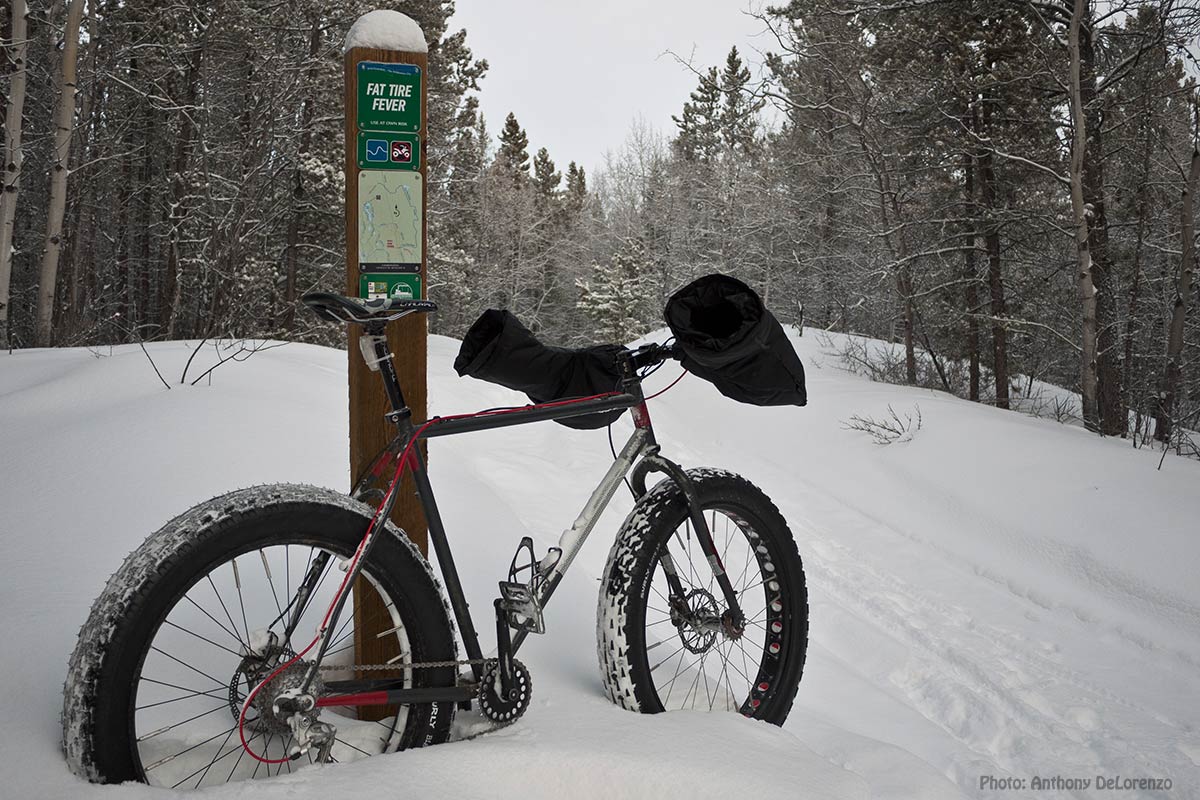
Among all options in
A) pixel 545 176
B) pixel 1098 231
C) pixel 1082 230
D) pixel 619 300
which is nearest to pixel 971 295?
pixel 1098 231

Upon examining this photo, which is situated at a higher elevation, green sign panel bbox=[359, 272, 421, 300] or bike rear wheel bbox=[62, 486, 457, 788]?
green sign panel bbox=[359, 272, 421, 300]

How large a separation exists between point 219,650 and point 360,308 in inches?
41.2

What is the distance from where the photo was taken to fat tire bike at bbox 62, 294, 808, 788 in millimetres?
1470

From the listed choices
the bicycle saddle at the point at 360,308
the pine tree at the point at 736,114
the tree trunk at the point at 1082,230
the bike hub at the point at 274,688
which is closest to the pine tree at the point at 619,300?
the pine tree at the point at 736,114

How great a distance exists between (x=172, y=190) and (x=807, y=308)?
20413mm

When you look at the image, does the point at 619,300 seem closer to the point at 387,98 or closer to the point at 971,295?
the point at 971,295

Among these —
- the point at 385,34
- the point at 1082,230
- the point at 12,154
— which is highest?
the point at 12,154

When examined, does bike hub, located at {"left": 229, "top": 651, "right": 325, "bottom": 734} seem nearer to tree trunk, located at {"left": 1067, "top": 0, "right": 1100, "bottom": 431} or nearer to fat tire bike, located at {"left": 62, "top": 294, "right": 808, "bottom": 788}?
fat tire bike, located at {"left": 62, "top": 294, "right": 808, "bottom": 788}

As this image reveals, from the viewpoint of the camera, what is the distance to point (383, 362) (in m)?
1.88

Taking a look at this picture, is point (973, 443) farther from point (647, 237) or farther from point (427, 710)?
point (647, 237)

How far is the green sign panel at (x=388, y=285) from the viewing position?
2211 mm

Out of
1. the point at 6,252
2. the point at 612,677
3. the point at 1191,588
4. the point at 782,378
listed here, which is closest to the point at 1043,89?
the point at 1191,588

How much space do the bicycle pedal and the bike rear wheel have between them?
0.20 m

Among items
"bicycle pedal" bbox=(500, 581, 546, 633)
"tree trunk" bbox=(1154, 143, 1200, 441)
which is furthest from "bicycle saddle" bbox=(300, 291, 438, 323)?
"tree trunk" bbox=(1154, 143, 1200, 441)
